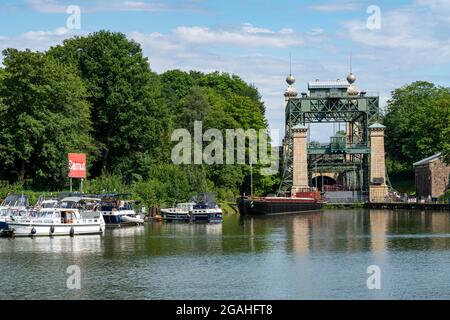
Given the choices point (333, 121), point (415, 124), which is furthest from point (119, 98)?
point (415, 124)

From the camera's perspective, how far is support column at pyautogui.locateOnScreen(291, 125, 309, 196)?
123500mm

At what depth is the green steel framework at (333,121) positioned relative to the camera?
125m

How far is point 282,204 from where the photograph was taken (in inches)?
4284

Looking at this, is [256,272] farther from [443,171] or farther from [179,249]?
[443,171]

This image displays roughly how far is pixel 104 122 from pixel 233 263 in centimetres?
5048

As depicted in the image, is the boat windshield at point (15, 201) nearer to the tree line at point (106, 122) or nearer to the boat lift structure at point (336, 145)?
the tree line at point (106, 122)

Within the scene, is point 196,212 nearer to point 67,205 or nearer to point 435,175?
point 67,205

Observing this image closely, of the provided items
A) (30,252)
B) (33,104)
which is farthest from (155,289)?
(33,104)

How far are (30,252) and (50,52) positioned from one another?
153 ft

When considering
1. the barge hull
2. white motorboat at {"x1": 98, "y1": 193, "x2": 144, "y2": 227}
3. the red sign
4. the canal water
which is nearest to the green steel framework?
the barge hull

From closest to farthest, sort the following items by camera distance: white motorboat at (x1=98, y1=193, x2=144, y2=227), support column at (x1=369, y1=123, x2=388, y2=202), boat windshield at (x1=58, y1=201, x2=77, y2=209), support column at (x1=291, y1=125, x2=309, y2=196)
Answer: boat windshield at (x1=58, y1=201, x2=77, y2=209)
white motorboat at (x1=98, y1=193, x2=144, y2=227)
support column at (x1=291, y1=125, x2=309, y2=196)
support column at (x1=369, y1=123, x2=388, y2=202)

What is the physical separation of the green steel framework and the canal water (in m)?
47.6

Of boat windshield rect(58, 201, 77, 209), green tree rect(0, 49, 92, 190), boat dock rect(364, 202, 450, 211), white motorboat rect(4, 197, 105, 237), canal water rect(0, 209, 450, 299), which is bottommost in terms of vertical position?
canal water rect(0, 209, 450, 299)

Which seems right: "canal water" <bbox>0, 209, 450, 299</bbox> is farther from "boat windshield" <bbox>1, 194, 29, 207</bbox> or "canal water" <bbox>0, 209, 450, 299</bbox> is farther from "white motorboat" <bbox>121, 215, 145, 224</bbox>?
"boat windshield" <bbox>1, 194, 29, 207</bbox>
